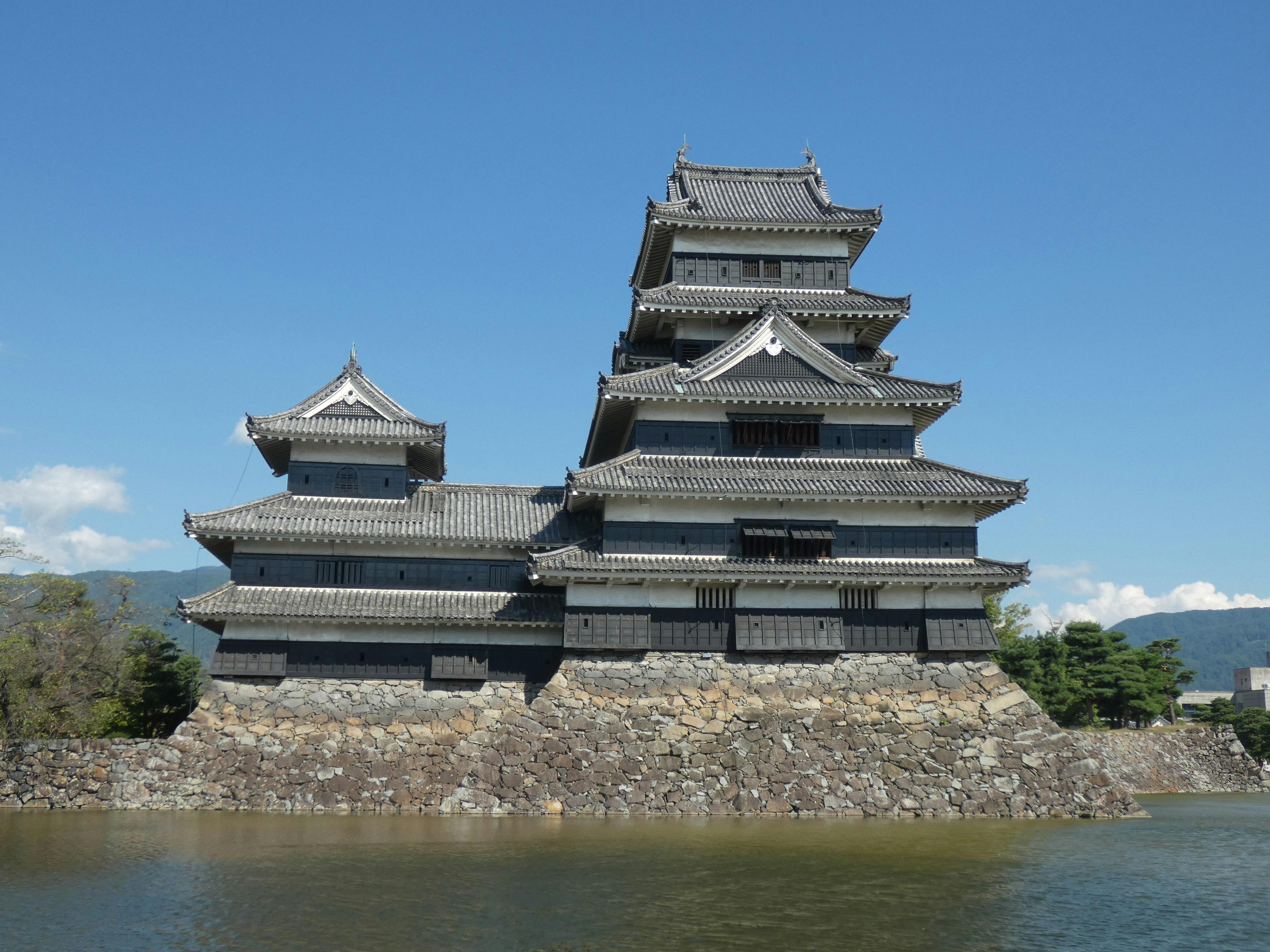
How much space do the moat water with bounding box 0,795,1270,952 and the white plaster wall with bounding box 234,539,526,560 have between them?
301 inches

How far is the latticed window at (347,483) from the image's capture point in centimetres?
3017

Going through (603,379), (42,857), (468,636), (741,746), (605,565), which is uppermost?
(603,379)

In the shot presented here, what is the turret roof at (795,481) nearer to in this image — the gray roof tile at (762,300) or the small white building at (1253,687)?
the gray roof tile at (762,300)

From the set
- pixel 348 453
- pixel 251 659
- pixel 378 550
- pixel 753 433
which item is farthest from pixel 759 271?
pixel 251 659

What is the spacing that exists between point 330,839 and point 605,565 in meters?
9.30

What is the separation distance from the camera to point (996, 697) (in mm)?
26562

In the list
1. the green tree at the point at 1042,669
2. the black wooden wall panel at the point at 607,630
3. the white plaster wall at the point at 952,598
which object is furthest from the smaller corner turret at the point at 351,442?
the green tree at the point at 1042,669

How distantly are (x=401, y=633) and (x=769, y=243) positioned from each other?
1657 cm

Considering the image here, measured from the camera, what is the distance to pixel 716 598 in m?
27.2

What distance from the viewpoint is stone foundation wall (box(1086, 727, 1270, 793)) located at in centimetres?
3894

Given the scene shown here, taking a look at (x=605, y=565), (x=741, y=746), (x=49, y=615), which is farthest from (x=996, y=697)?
(x=49, y=615)

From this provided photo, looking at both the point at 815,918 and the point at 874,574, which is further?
the point at 874,574

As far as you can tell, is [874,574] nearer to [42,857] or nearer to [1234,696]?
[42,857]

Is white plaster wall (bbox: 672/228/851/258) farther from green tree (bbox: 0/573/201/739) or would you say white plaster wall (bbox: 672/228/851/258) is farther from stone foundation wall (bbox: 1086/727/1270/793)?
green tree (bbox: 0/573/201/739)
